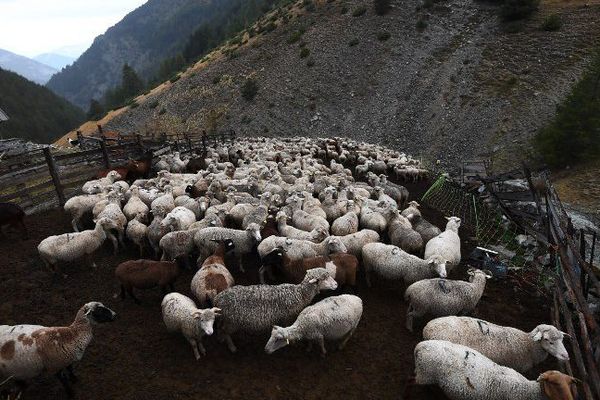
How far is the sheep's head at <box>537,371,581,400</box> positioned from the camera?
4.56 metres

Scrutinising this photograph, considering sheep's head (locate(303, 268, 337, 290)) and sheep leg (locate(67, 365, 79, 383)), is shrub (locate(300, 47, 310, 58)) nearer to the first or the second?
sheep's head (locate(303, 268, 337, 290))

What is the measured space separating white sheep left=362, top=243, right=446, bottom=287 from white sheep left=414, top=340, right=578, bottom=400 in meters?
2.24

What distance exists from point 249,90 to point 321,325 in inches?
1651

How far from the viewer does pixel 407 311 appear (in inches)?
301

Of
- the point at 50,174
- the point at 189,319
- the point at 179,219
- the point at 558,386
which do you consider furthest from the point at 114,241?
the point at 558,386

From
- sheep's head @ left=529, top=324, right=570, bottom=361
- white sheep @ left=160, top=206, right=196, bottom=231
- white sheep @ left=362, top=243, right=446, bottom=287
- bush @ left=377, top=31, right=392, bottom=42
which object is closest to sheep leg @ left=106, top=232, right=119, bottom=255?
white sheep @ left=160, top=206, right=196, bottom=231

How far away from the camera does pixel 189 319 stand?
21.0 ft

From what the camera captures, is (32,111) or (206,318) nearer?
(206,318)

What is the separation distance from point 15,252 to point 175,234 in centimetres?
451

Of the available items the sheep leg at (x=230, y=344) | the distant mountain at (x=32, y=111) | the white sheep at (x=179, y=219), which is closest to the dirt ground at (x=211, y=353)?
the sheep leg at (x=230, y=344)

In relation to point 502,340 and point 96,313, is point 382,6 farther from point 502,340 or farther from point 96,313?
point 96,313

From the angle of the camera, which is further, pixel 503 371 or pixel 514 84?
pixel 514 84

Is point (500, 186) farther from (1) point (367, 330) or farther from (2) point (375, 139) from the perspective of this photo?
(2) point (375, 139)

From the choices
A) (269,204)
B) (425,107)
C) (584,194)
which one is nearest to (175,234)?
(269,204)
